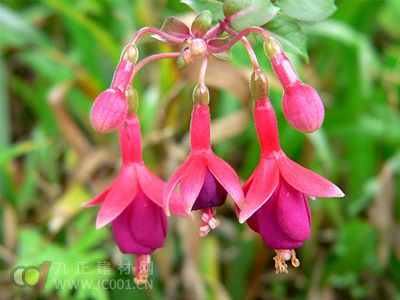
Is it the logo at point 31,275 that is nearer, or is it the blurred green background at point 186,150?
the logo at point 31,275

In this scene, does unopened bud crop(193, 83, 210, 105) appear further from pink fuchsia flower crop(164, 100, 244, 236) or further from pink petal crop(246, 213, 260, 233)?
pink petal crop(246, 213, 260, 233)

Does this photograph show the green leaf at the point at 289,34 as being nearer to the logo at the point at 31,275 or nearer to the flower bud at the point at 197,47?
the flower bud at the point at 197,47

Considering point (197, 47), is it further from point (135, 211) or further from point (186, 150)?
point (186, 150)

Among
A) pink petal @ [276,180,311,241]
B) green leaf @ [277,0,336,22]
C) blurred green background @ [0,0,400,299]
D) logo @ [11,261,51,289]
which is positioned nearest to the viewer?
pink petal @ [276,180,311,241]

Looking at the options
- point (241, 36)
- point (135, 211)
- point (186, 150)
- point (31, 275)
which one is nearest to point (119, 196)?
point (135, 211)

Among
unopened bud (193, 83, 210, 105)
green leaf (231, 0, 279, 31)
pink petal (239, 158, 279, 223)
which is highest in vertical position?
green leaf (231, 0, 279, 31)

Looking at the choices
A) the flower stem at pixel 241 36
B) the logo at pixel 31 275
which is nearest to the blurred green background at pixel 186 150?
the logo at pixel 31 275

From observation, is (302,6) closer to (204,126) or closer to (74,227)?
(204,126)

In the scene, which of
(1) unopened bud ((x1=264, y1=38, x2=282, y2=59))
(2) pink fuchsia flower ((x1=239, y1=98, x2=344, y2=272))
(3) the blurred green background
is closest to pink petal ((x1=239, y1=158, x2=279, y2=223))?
(2) pink fuchsia flower ((x1=239, y1=98, x2=344, y2=272))
